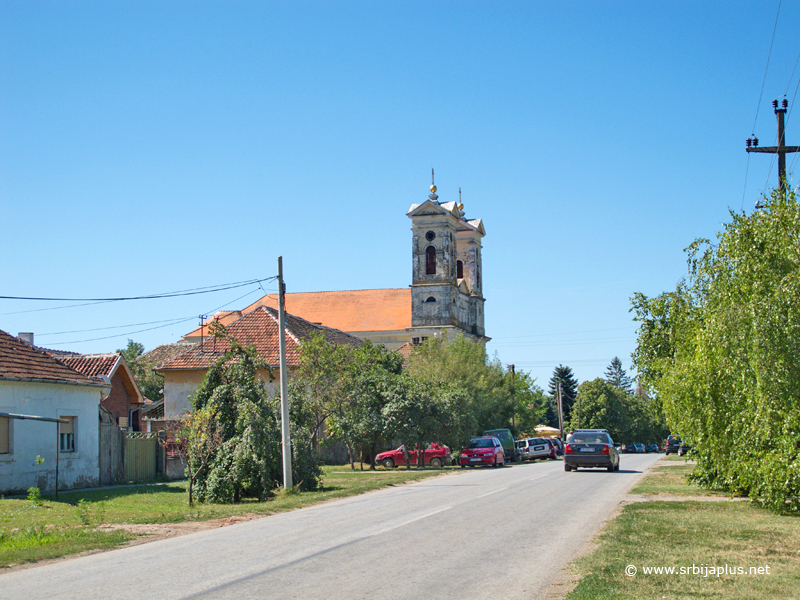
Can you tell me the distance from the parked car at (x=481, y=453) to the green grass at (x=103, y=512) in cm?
1138

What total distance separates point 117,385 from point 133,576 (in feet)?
108

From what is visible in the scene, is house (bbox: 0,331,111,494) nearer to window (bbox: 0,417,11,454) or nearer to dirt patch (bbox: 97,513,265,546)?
window (bbox: 0,417,11,454)

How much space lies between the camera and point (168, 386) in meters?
41.9

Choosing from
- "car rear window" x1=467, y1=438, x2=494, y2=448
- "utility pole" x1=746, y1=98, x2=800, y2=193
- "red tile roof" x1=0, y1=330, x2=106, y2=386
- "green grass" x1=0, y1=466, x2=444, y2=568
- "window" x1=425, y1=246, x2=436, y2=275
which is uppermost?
"window" x1=425, y1=246, x2=436, y2=275

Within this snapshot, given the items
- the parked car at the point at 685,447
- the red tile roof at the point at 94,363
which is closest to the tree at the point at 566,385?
the parked car at the point at 685,447

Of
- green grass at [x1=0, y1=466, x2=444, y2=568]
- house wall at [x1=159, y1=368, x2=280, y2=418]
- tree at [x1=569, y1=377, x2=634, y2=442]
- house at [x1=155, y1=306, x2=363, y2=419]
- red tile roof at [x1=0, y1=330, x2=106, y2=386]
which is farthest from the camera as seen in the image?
tree at [x1=569, y1=377, x2=634, y2=442]

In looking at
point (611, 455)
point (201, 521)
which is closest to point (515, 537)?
point (201, 521)

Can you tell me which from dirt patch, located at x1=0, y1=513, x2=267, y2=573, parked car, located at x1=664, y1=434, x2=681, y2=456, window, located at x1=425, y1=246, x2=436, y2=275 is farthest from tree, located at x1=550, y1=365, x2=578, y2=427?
dirt patch, located at x1=0, y1=513, x2=267, y2=573

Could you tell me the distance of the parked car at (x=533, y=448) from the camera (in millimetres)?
48875

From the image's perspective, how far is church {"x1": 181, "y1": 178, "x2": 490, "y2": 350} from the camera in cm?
8425

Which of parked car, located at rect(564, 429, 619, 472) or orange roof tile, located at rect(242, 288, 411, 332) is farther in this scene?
orange roof tile, located at rect(242, 288, 411, 332)

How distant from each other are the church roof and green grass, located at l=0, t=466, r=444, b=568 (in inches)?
2382

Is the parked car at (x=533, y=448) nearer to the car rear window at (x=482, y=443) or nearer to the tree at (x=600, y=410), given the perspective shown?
the car rear window at (x=482, y=443)

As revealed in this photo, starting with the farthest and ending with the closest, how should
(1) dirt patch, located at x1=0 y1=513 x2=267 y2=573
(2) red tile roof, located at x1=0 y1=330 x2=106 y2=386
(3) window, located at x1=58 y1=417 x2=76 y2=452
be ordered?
(3) window, located at x1=58 y1=417 x2=76 y2=452, (2) red tile roof, located at x1=0 y1=330 x2=106 y2=386, (1) dirt patch, located at x1=0 y1=513 x2=267 y2=573
